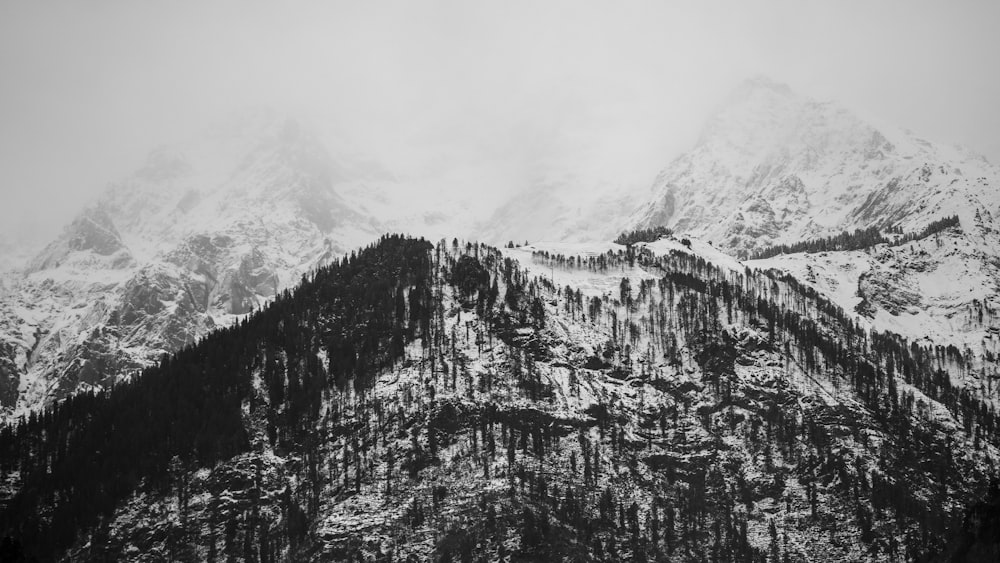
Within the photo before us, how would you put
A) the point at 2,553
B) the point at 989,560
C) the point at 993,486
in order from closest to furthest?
the point at 2,553
the point at 989,560
the point at 993,486

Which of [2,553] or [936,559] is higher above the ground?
[936,559]

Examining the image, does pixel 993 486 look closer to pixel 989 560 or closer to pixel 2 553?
pixel 989 560

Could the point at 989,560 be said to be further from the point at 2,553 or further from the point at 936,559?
the point at 2,553

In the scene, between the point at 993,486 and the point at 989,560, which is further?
the point at 993,486

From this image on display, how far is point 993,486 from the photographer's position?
191 meters

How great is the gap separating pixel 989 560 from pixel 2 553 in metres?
135

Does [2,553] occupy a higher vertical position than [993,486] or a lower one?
lower

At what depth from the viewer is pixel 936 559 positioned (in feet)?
650

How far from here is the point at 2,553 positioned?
117125 millimetres

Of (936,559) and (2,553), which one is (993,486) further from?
(2,553)

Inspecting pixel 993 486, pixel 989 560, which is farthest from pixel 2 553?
pixel 993 486

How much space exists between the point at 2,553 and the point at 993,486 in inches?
5774

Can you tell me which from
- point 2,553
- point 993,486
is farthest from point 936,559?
point 2,553

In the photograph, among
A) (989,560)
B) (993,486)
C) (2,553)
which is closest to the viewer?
(2,553)
